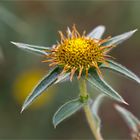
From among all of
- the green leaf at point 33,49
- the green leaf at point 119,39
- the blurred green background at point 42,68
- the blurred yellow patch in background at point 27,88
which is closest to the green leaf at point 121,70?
the green leaf at point 119,39

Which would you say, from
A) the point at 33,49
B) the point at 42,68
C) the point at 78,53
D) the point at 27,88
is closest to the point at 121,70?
the point at 78,53

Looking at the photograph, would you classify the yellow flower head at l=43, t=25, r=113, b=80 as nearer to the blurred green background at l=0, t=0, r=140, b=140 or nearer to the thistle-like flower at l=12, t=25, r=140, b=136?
the thistle-like flower at l=12, t=25, r=140, b=136

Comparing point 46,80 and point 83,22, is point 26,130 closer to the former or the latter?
point 83,22

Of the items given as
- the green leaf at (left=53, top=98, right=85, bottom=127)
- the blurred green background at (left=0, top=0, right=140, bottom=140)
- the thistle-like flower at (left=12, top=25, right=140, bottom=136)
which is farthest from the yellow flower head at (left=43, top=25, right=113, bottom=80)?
the blurred green background at (left=0, top=0, right=140, bottom=140)

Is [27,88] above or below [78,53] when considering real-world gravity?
above

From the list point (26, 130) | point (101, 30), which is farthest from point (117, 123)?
point (101, 30)

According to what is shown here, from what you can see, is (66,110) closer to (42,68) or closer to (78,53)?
(78,53)
